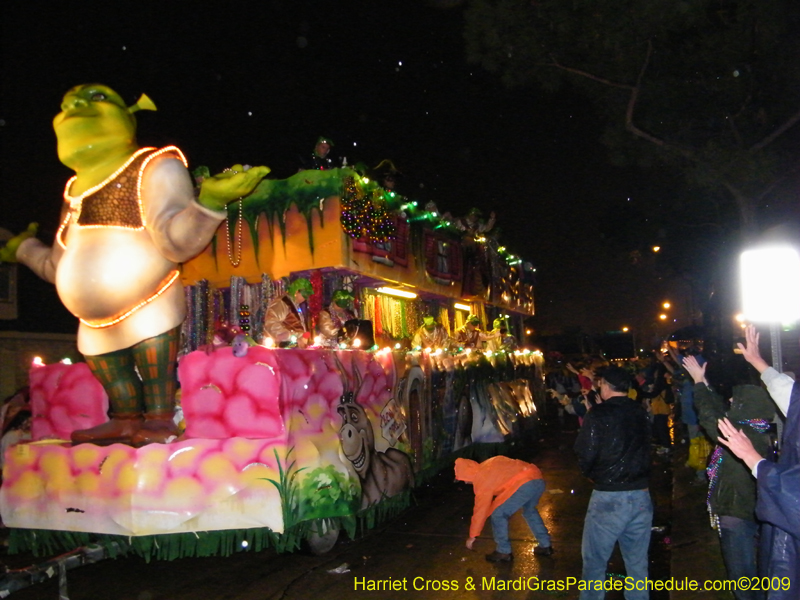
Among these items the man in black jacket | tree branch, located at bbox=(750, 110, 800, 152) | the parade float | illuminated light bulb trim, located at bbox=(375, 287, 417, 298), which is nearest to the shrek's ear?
the parade float

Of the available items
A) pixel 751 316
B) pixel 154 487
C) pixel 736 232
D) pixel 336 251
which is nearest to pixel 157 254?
pixel 154 487

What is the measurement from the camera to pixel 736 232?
15242mm

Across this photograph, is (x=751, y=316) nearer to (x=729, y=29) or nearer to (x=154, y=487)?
(x=154, y=487)

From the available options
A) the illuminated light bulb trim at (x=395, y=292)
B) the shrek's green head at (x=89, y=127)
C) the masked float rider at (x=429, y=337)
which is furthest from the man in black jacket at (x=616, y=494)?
the illuminated light bulb trim at (x=395, y=292)

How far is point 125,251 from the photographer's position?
5.64m

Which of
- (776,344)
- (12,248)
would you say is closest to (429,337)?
(12,248)

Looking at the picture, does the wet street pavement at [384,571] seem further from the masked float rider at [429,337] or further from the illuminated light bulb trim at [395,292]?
the illuminated light bulb trim at [395,292]

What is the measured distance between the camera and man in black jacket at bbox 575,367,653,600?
426cm

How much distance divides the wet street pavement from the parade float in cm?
27

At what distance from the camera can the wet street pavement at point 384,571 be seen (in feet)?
17.2

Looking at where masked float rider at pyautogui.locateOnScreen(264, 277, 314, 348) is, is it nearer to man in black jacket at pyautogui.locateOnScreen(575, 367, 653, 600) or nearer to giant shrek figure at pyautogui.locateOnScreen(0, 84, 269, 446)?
giant shrek figure at pyautogui.locateOnScreen(0, 84, 269, 446)

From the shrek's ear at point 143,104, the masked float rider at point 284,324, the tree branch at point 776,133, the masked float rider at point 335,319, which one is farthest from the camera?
the tree branch at point 776,133

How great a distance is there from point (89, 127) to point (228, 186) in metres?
1.42

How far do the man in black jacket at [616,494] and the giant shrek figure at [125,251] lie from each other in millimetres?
3270
